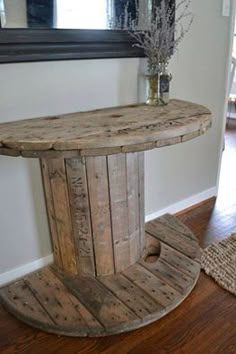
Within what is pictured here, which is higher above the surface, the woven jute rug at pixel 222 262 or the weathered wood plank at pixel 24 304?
the weathered wood plank at pixel 24 304

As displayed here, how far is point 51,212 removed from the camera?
4.74 feet

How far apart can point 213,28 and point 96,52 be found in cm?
84

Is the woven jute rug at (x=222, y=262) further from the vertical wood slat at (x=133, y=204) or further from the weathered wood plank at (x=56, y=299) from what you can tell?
the weathered wood plank at (x=56, y=299)

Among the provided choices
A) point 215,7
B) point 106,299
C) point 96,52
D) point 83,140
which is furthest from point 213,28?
point 106,299

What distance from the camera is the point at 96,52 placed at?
148 centimetres

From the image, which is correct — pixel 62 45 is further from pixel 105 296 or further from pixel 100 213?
pixel 105 296

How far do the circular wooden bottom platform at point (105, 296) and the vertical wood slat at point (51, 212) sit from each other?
0.08 meters

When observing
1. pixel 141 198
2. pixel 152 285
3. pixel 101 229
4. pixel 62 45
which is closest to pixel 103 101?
pixel 62 45

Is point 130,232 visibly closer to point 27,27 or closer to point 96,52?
point 96,52

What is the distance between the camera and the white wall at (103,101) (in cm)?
139

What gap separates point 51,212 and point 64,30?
791mm

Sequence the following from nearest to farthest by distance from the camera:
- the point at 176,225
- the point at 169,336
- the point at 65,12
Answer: the point at 169,336 → the point at 65,12 → the point at 176,225

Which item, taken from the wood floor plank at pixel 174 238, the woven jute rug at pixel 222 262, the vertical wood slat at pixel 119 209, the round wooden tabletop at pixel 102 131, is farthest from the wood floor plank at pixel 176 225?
the round wooden tabletop at pixel 102 131

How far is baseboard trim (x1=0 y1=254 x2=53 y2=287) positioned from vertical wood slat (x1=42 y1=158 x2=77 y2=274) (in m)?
0.17
